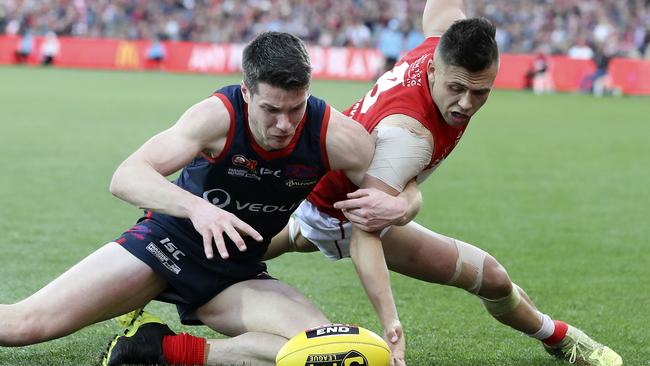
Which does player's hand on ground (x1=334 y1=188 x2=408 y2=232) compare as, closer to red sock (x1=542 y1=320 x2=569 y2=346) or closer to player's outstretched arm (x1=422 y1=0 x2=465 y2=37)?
red sock (x1=542 y1=320 x2=569 y2=346)

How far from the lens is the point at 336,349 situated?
4672mm

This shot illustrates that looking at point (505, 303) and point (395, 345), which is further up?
point (395, 345)

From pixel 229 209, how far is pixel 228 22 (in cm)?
3417

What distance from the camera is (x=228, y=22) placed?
38.7 meters

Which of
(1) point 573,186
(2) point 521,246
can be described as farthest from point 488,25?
(1) point 573,186

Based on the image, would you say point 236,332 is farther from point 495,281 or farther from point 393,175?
point 495,281

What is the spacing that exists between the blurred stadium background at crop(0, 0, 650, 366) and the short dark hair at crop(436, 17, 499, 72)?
162 centimetres

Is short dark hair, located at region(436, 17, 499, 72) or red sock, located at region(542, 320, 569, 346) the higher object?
short dark hair, located at region(436, 17, 499, 72)

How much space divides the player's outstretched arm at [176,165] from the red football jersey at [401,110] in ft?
2.88

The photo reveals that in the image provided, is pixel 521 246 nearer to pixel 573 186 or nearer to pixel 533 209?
pixel 533 209

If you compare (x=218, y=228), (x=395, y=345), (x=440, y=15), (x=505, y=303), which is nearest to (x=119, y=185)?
(x=218, y=228)

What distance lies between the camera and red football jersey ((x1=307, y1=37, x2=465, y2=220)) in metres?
5.39

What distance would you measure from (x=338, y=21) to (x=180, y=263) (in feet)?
108

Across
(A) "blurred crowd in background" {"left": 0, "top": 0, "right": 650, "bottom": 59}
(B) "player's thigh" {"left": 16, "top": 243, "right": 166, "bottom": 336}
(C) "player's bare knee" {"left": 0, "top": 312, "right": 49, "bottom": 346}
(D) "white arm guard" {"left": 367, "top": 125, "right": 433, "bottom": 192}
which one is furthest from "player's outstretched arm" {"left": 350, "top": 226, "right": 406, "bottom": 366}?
(A) "blurred crowd in background" {"left": 0, "top": 0, "right": 650, "bottom": 59}
